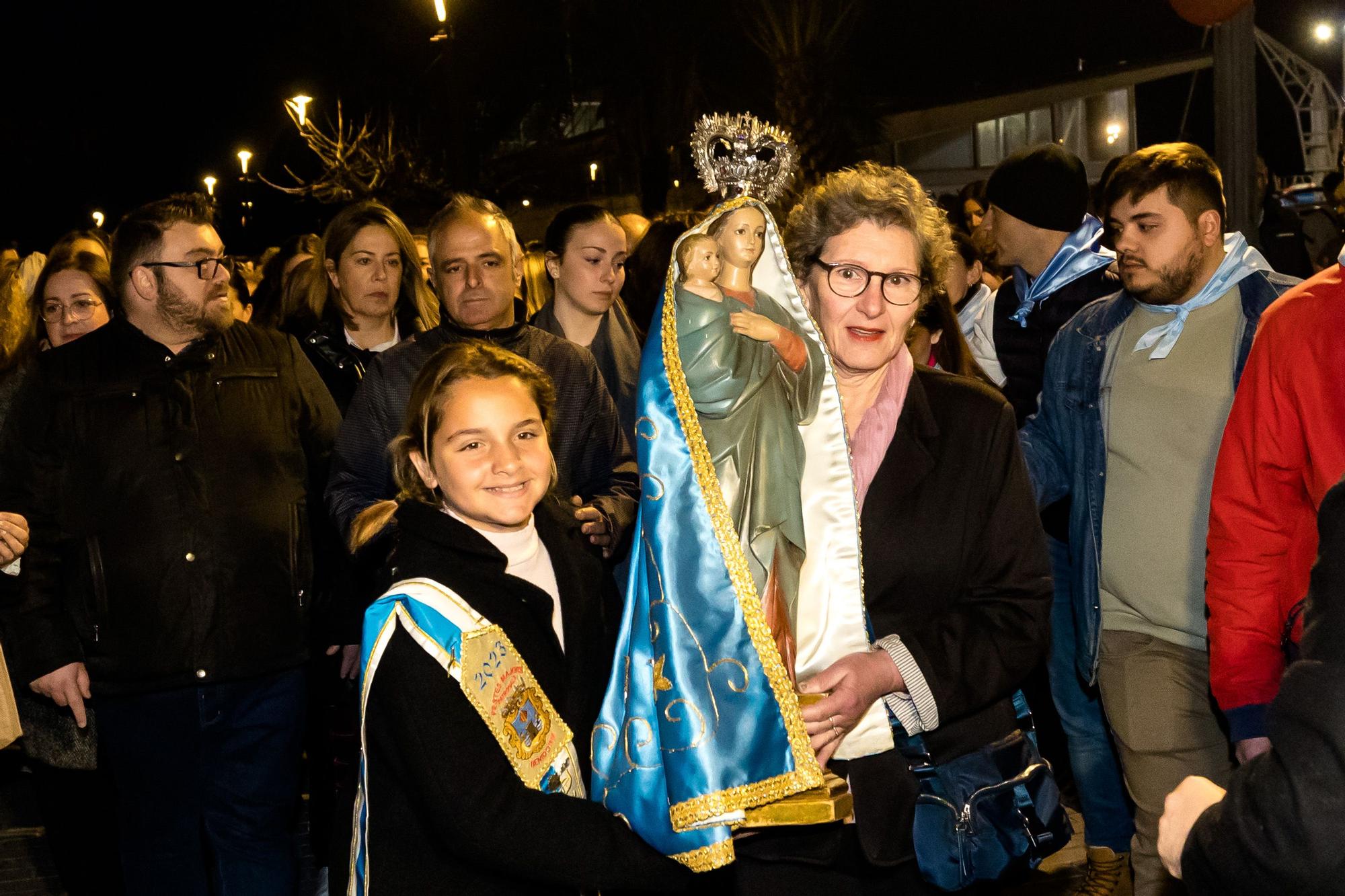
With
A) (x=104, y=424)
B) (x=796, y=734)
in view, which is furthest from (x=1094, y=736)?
(x=104, y=424)

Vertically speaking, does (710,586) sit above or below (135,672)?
above

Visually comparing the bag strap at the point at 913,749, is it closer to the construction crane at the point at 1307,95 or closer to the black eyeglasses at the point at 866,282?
the black eyeglasses at the point at 866,282

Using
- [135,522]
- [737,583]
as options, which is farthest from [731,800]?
[135,522]

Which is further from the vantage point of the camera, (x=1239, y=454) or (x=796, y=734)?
(x=1239, y=454)

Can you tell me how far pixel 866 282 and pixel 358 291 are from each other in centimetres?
290

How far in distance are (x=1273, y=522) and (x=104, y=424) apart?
3.32 metres

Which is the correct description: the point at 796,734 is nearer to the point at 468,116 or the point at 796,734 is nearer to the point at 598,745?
the point at 598,745

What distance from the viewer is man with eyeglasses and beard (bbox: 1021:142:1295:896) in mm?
4078

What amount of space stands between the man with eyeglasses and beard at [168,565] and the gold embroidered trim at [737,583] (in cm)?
211

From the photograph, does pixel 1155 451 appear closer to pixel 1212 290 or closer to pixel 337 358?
pixel 1212 290

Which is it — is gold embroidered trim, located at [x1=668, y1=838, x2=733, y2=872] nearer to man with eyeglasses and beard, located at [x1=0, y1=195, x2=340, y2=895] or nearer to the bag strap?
the bag strap

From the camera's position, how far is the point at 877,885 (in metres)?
2.96

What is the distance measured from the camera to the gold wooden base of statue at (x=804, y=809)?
261 centimetres

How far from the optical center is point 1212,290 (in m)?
4.22
